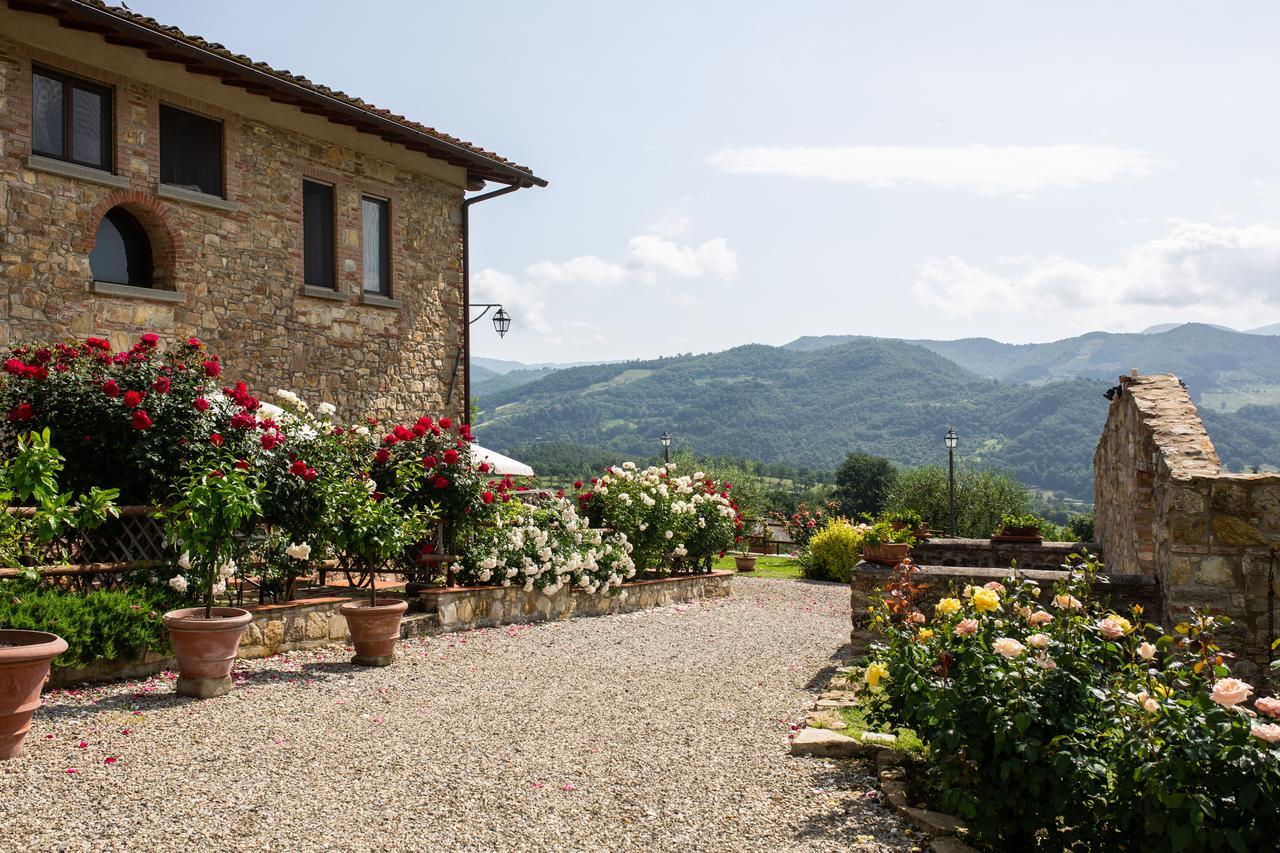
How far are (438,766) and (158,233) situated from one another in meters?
8.22

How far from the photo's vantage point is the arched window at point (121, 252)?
33.6ft

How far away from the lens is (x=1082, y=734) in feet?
12.6

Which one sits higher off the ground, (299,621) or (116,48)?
(116,48)

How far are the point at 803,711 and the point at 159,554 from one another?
4.95 m

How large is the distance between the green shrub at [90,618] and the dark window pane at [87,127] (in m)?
5.53

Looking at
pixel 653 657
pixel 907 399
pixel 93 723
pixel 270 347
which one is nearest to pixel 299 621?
pixel 93 723

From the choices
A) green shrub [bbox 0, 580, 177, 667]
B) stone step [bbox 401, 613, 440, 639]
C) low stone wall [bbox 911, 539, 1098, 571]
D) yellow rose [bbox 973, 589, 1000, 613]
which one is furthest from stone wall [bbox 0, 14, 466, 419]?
yellow rose [bbox 973, 589, 1000, 613]

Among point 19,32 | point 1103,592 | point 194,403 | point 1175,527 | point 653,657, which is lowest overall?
point 653,657

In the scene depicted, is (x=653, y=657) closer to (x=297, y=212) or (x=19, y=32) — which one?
(x=297, y=212)

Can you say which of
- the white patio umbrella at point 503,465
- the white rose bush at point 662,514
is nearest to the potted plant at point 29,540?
the white patio umbrella at point 503,465

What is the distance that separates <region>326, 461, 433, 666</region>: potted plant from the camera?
7.56 metres

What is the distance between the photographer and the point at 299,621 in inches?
313

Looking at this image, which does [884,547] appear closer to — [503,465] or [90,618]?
[503,465]

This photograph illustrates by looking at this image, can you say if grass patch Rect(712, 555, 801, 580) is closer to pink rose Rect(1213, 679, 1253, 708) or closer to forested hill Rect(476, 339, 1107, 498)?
pink rose Rect(1213, 679, 1253, 708)
